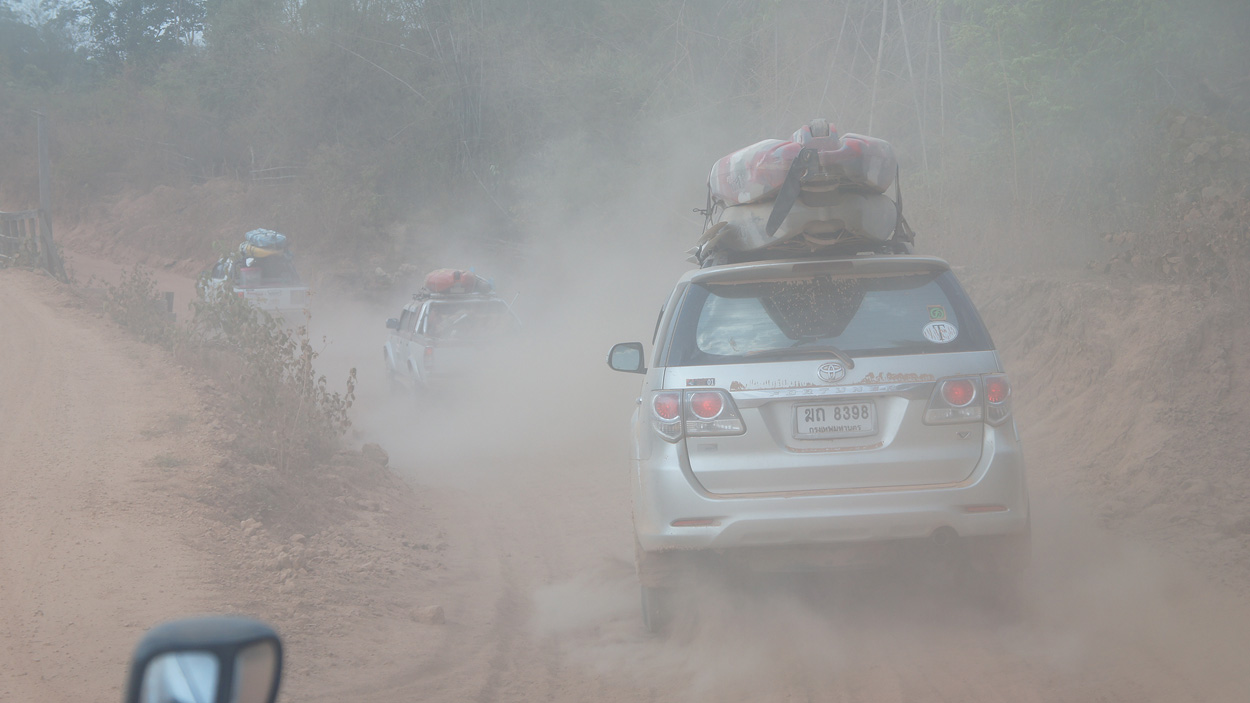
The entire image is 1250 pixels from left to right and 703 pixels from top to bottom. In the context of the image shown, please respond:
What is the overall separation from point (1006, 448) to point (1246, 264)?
196 inches

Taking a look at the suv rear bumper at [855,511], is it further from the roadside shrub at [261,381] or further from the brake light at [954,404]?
the roadside shrub at [261,381]

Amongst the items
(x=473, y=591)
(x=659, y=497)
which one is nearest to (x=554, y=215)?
(x=473, y=591)

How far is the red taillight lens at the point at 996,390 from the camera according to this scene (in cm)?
468

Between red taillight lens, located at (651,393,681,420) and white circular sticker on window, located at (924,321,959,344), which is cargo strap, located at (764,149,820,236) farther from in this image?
red taillight lens, located at (651,393,681,420)

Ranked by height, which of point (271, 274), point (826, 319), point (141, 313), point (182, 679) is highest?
point (271, 274)

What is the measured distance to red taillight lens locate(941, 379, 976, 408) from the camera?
15.3ft

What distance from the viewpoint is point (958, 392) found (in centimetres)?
466

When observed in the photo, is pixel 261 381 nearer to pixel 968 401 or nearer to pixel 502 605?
pixel 502 605

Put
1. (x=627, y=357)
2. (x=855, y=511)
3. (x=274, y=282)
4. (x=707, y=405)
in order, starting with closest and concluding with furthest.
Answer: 1. (x=855, y=511)
2. (x=707, y=405)
3. (x=627, y=357)
4. (x=274, y=282)

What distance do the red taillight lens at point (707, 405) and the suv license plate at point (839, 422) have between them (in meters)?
0.37

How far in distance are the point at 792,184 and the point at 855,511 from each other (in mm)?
1747

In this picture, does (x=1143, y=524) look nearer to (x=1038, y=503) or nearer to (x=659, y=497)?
(x=1038, y=503)

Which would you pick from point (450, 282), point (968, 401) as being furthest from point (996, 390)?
point (450, 282)

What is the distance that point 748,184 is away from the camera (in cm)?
582
